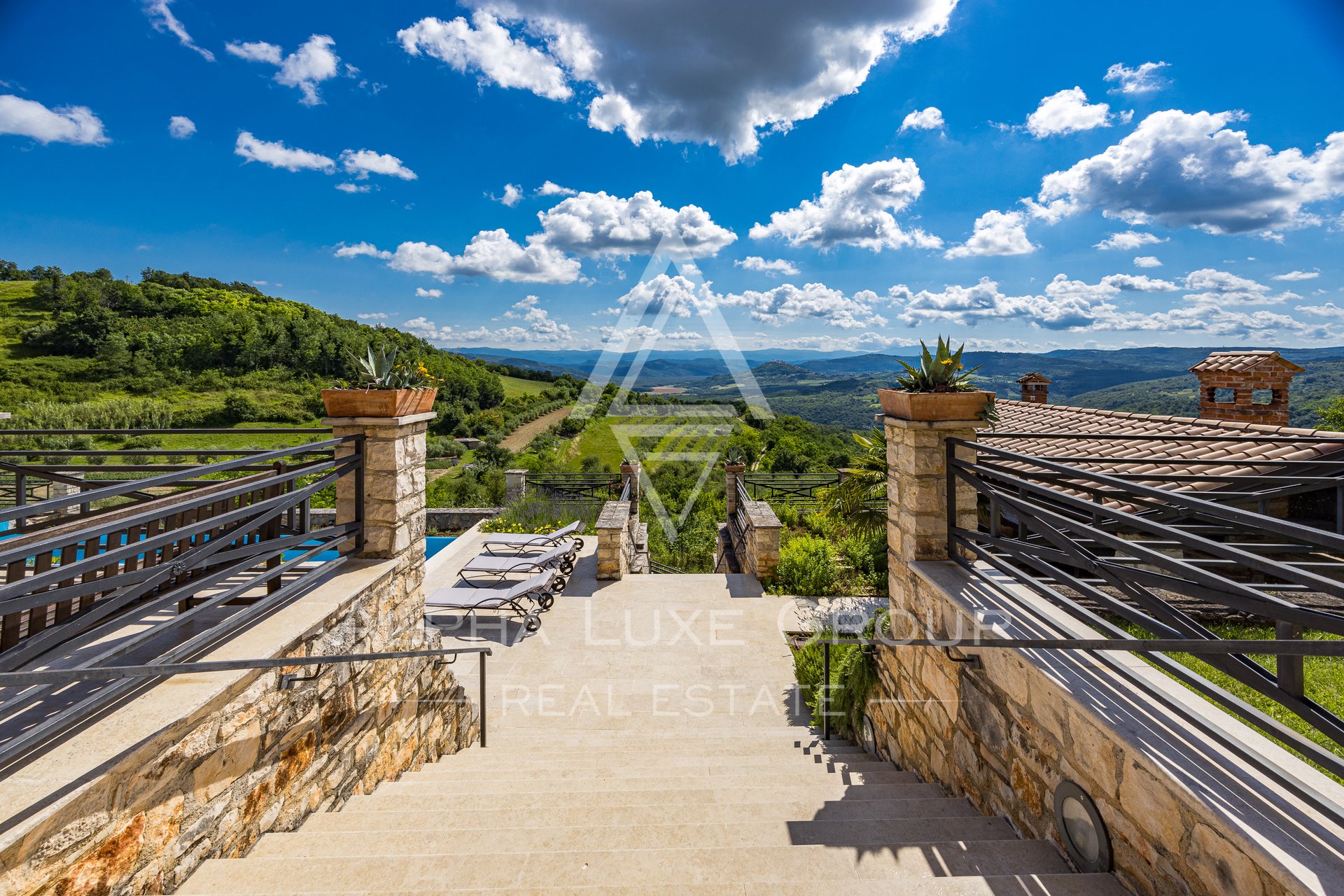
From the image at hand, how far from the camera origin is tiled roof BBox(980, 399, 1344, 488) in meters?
5.52

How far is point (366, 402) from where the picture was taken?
3131mm

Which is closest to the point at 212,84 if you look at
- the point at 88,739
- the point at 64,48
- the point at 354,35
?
the point at 64,48

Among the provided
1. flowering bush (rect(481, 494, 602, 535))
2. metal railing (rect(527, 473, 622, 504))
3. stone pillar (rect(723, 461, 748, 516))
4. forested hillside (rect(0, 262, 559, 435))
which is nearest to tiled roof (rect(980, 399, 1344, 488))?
stone pillar (rect(723, 461, 748, 516))

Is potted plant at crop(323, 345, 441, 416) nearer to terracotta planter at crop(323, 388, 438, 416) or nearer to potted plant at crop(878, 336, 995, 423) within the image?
terracotta planter at crop(323, 388, 438, 416)

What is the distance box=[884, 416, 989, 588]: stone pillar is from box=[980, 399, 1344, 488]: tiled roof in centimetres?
26

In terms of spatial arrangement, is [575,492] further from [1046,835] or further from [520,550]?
[1046,835]

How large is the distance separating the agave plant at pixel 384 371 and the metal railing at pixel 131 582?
0.41 meters

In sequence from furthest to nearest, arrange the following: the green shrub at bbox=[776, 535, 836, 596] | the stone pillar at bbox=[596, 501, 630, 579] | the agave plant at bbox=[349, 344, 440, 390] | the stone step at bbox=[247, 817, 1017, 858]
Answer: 1. the stone pillar at bbox=[596, 501, 630, 579]
2. the green shrub at bbox=[776, 535, 836, 596]
3. the agave plant at bbox=[349, 344, 440, 390]
4. the stone step at bbox=[247, 817, 1017, 858]

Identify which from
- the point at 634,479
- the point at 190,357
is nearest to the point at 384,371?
the point at 634,479

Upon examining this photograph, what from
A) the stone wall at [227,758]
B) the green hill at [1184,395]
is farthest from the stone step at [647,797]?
the green hill at [1184,395]

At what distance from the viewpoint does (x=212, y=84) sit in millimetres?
24328

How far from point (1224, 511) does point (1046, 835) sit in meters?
1.34

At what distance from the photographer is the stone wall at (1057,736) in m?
1.29

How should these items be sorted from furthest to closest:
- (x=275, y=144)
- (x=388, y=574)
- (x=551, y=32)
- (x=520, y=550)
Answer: (x=275, y=144)
(x=551, y=32)
(x=520, y=550)
(x=388, y=574)
